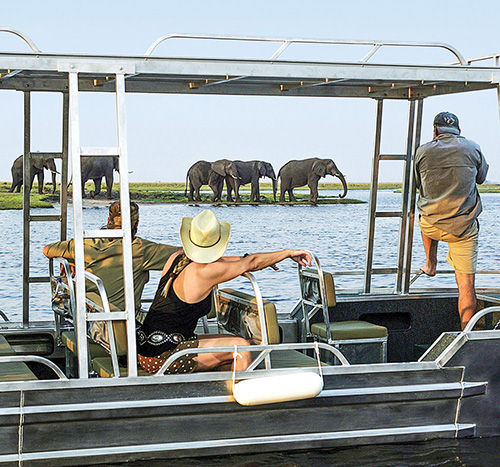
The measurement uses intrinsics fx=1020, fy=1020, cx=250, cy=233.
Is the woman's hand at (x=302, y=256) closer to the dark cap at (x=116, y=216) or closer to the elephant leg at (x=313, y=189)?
the dark cap at (x=116, y=216)

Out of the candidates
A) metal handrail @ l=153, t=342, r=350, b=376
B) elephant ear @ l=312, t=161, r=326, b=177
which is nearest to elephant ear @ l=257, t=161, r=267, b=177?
elephant ear @ l=312, t=161, r=326, b=177

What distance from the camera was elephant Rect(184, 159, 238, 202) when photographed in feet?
72.3

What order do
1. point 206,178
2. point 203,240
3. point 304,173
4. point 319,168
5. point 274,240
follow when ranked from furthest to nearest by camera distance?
point 274,240
point 319,168
point 304,173
point 206,178
point 203,240

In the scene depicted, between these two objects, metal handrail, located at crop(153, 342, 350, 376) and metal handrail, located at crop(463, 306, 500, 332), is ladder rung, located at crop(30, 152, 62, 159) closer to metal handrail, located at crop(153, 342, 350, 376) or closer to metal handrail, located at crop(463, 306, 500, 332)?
metal handrail, located at crop(153, 342, 350, 376)

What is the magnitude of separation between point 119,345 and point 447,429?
6.34 ft

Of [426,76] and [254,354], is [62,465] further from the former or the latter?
[426,76]

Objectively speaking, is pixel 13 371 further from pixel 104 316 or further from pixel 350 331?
pixel 350 331

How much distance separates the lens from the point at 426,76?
5699 millimetres

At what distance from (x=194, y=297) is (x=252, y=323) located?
42 cm

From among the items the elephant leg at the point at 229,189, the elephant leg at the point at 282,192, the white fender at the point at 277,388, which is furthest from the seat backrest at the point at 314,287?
the elephant leg at the point at 282,192

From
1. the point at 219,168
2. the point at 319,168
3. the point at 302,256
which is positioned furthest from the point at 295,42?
the point at 219,168

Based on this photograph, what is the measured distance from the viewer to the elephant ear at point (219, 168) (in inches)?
893

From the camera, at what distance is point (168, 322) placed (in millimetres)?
5633

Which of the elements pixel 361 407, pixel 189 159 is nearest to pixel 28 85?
pixel 361 407
